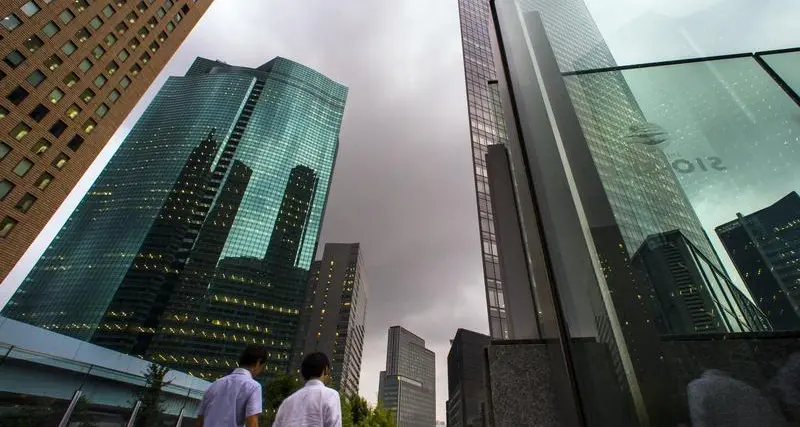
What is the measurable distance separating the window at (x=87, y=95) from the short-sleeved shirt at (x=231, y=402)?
4243 cm

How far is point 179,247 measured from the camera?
327 ft

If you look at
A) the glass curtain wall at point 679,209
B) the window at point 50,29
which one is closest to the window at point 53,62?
the window at point 50,29

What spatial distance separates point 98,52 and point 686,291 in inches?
1840

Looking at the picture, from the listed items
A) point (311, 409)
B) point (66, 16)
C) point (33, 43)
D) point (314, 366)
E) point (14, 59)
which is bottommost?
point (311, 409)

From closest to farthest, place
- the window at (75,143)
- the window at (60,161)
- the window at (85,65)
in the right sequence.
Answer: the window at (60,161), the window at (75,143), the window at (85,65)

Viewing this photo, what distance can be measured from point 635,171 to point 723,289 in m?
0.75

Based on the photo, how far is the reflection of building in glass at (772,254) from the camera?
1.22 metres

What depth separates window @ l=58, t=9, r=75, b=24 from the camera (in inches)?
1132

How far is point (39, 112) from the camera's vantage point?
91.5 feet

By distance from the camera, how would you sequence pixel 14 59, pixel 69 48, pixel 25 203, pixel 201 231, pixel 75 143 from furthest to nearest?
pixel 201 231 < pixel 75 143 < pixel 69 48 < pixel 25 203 < pixel 14 59

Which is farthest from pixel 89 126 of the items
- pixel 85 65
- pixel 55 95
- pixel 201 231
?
pixel 201 231

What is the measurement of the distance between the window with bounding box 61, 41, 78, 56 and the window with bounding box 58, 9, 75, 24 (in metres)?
1.76

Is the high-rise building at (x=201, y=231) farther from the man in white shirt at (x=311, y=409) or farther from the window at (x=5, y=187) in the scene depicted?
the man in white shirt at (x=311, y=409)

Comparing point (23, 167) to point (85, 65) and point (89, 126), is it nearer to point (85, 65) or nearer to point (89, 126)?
point (89, 126)
